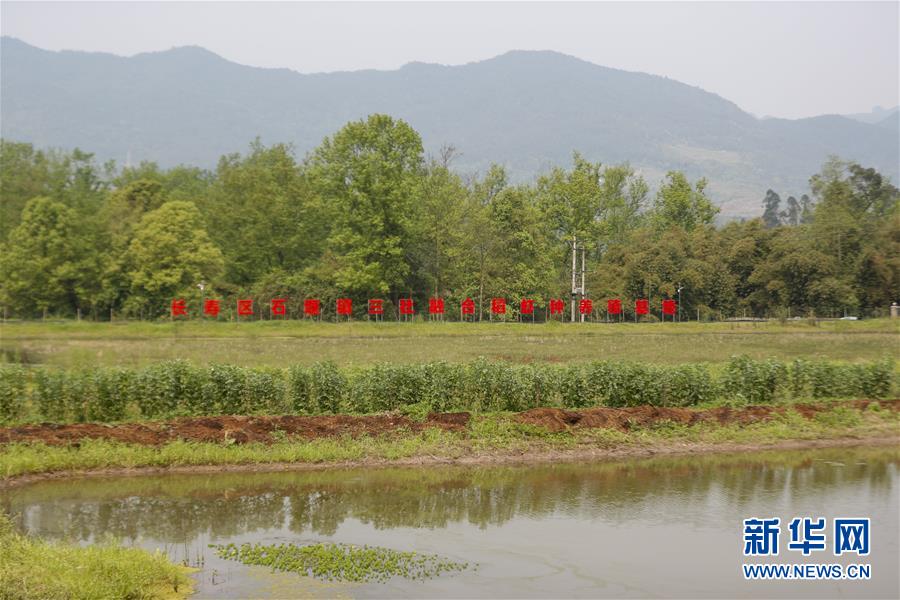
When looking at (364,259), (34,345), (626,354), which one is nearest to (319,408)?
(626,354)

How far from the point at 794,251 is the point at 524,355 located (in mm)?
41279

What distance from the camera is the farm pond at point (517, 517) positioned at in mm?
12375

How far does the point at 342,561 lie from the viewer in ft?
43.0

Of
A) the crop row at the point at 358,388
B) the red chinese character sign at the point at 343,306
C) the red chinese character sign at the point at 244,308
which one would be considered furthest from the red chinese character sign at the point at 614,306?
the crop row at the point at 358,388

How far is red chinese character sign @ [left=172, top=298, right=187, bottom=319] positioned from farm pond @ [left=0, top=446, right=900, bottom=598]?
45444 mm

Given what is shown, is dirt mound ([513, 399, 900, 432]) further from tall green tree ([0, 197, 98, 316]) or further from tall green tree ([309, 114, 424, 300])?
tall green tree ([0, 197, 98, 316])

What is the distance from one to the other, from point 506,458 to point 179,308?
48.1 metres

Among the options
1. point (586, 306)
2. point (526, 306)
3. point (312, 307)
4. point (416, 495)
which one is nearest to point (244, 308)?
point (312, 307)

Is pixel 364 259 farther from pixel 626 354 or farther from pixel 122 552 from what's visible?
pixel 122 552

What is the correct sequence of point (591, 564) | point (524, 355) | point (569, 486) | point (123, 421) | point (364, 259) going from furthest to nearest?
1. point (364, 259)
2. point (524, 355)
3. point (123, 421)
4. point (569, 486)
5. point (591, 564)

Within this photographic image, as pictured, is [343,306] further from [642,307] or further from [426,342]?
[642,307]

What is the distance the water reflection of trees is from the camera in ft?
50.9

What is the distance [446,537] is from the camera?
1472cm

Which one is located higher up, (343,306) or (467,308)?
(343,306)
